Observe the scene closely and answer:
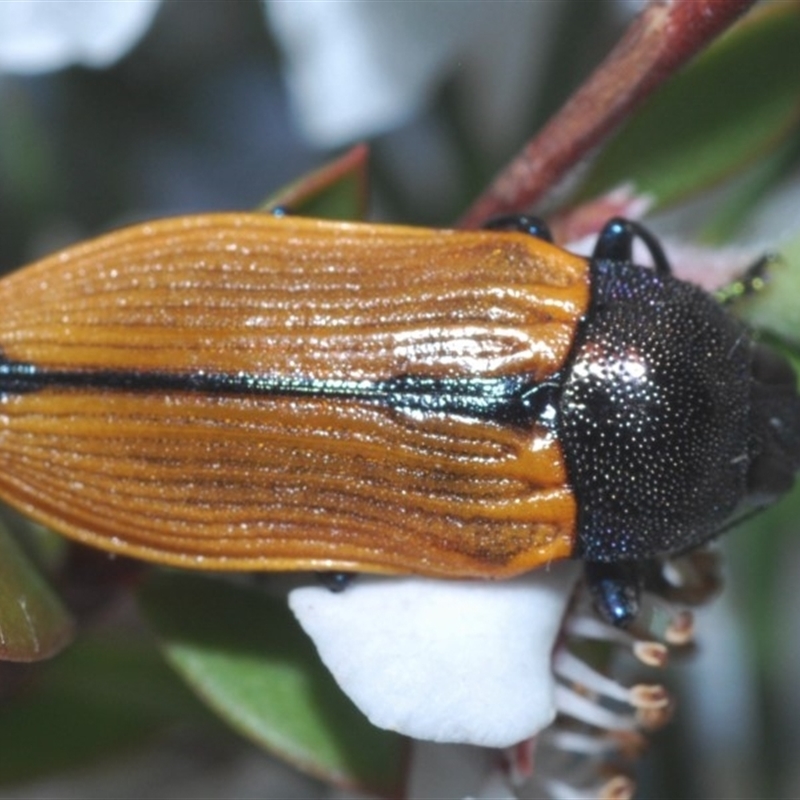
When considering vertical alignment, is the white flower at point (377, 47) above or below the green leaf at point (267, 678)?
above

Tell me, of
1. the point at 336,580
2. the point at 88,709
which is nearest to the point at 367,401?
the point at 336,580

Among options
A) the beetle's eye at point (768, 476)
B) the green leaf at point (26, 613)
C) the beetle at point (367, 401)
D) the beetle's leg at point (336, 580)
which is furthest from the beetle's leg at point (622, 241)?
the green leaf at point (26, 613)

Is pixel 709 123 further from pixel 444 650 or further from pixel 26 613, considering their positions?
pixel 26 613

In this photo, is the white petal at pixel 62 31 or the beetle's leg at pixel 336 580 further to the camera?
the white petal at pixel 62 31

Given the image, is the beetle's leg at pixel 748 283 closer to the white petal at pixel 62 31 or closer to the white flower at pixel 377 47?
the white flower at pixel 377 47

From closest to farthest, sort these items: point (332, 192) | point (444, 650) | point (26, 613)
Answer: point (26, 613), point (444, 650), point (332, 192)

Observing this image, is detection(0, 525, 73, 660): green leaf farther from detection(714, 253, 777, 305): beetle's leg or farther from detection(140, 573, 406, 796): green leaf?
detection(714, 253, 777, 305): beetle's leg

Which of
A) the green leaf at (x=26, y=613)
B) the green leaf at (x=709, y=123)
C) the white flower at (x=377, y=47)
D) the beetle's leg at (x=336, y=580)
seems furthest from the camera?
the white flower at (x=377, y=47)
